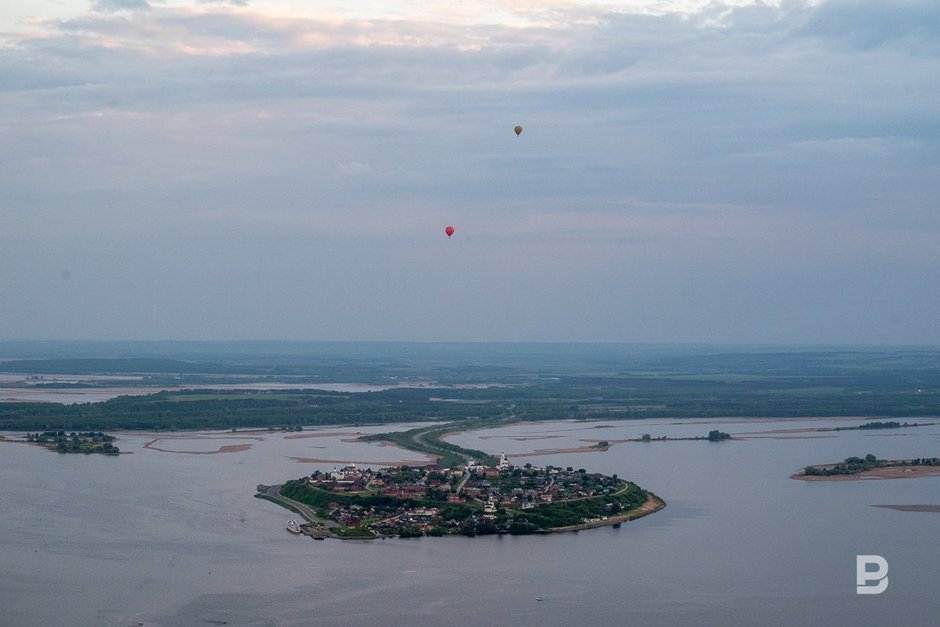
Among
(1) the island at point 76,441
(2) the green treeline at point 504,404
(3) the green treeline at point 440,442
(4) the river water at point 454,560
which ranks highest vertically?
(2) the green treeline at point 504,404

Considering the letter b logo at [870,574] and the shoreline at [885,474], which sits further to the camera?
the shoreline at [885,474]

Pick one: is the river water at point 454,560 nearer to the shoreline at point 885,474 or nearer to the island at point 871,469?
the shoreline at point 885,474

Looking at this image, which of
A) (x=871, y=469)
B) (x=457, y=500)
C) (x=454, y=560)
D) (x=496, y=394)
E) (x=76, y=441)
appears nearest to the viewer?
(x=454, y=560)

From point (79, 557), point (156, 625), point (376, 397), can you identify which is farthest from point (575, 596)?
point (376, 397)

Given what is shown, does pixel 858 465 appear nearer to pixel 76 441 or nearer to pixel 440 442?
pixel 440 442

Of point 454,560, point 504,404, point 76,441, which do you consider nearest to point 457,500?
point 454,560

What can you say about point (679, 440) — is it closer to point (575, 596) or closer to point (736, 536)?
point (736, 536)

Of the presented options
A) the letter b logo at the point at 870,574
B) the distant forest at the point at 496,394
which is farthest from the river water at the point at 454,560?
the distant forest at the point at 496,394

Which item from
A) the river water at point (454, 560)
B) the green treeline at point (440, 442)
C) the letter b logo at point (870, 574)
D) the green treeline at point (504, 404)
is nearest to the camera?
the river water at point (454, 560)
